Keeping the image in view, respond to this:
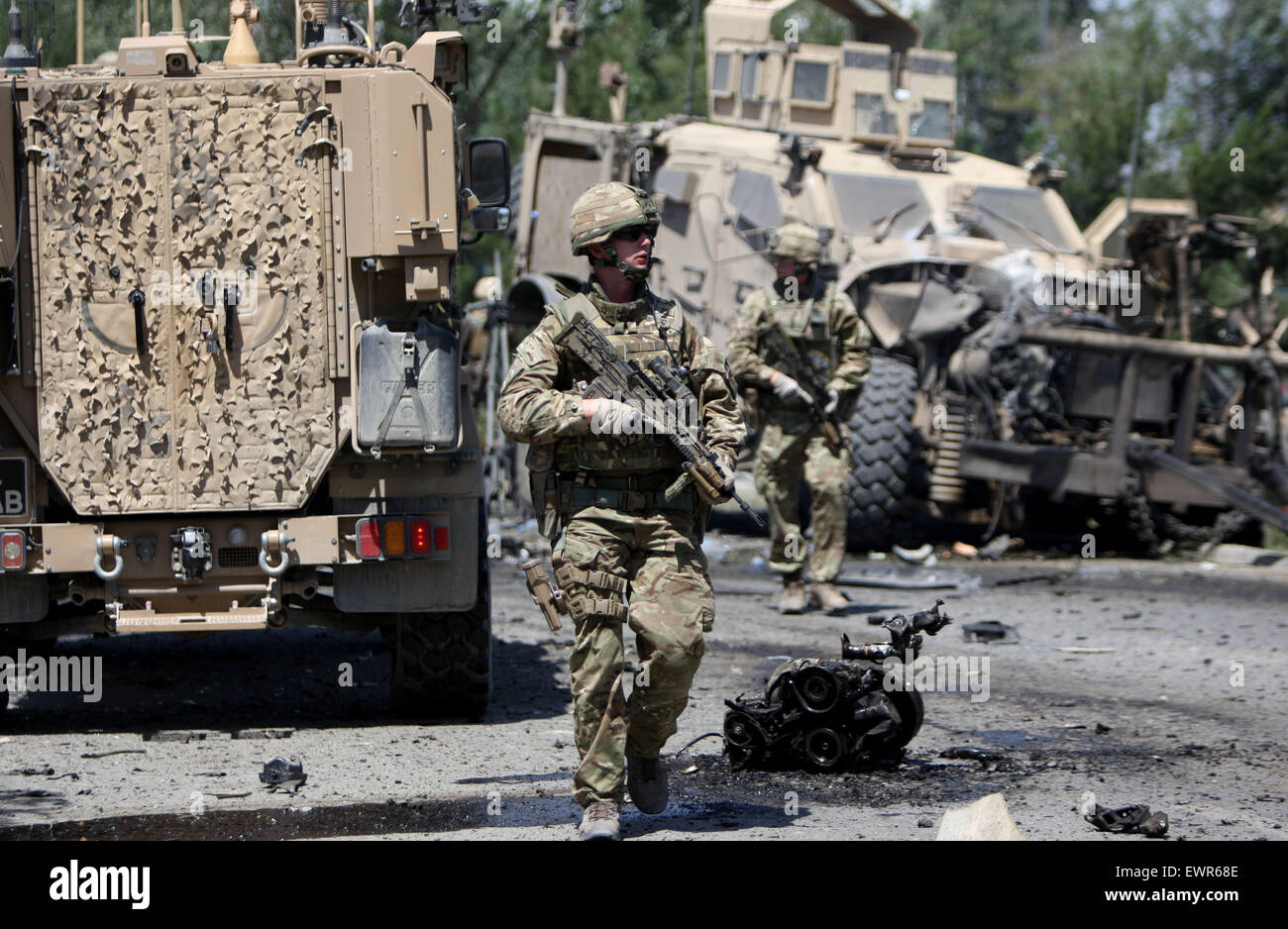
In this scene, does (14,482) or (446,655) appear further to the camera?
(446,655)

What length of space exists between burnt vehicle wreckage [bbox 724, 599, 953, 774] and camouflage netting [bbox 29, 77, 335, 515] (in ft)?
6.26

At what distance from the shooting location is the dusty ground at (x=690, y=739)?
17.9 feet

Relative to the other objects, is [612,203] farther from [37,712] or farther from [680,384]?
[37,712]

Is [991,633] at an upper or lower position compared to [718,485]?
lower

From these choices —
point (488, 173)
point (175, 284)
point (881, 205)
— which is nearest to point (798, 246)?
point (488, 173)

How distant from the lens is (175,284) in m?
6.50

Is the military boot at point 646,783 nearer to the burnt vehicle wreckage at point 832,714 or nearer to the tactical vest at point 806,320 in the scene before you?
the burnt vehicle wreckage at point 832,714

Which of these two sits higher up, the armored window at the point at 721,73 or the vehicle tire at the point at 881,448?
the armored window at the point at 721,73

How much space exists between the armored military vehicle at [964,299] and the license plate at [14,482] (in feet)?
17.6

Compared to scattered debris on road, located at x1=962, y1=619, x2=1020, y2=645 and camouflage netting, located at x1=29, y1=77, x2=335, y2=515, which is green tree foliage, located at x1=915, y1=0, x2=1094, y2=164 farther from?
camouflage netting, located at x1=29, y1=77, x2=335, y2=515

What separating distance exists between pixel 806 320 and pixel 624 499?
469cm

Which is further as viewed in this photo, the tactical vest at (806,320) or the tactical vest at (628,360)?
the tactical vest at (806,320)

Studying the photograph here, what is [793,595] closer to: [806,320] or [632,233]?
[806,320]

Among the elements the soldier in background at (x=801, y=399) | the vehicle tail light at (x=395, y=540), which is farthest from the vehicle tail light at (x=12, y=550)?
the soldier in background at (x=801, y=399)
